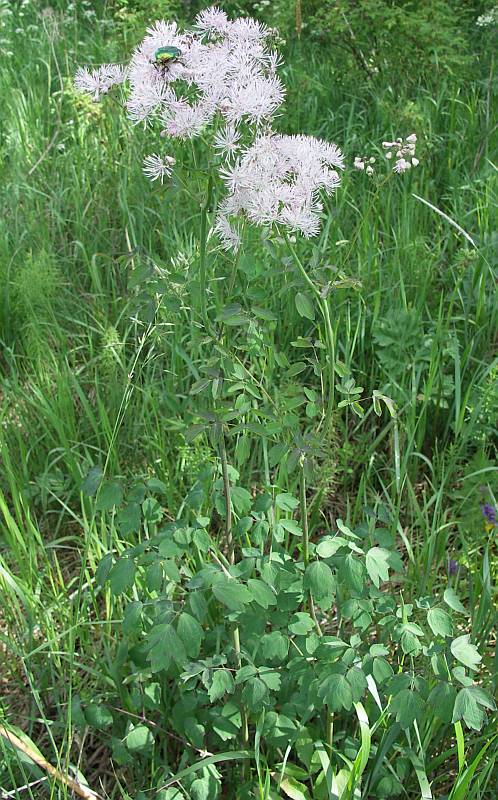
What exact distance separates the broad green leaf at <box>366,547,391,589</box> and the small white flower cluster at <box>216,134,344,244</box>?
0.53m

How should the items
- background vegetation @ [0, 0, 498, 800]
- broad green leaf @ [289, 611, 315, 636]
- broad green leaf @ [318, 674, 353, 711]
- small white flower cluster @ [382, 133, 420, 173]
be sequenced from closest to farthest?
broad green leaf @ [318, 674, 353, 711] → broad green leaf @ [289, 611, 315, 636] → background vegetation @ [0, 0, 498, 800] → small white flower cluster @ [382, 133, 420, 173]

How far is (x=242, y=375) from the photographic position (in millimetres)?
1273

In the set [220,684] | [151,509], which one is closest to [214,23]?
[151,509]

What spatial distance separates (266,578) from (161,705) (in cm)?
44

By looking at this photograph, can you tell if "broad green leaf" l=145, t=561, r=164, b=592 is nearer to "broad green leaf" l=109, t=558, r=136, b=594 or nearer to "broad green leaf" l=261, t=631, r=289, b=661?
"broad green leaf" l=109, t=558, r=136, b=594

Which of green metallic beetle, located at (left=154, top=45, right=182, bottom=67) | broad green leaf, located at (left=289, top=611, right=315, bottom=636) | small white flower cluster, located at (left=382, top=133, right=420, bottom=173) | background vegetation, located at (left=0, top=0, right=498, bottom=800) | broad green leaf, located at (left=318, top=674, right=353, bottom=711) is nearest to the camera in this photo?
green metallic beetle, located at (left=154, top=45, right=182, bottom=67)

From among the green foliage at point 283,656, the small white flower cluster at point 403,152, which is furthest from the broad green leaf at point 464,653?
the small white flower cluster at point 403,152

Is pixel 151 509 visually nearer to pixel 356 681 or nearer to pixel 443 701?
pixel 356 681

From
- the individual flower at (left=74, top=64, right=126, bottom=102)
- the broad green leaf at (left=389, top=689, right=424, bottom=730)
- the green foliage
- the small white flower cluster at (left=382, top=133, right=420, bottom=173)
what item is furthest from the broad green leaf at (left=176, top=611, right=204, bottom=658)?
the small white flower cluster at (left=382, top=133, right=420, bottom=173)

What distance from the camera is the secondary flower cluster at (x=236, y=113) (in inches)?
43.1

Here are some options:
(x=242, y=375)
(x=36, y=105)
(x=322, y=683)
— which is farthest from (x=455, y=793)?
(x=36, y=105)

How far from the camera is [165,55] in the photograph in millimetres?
1091

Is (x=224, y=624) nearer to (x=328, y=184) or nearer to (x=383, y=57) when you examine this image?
(x=328, y=184)

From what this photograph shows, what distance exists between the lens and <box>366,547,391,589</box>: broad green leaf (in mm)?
1244
